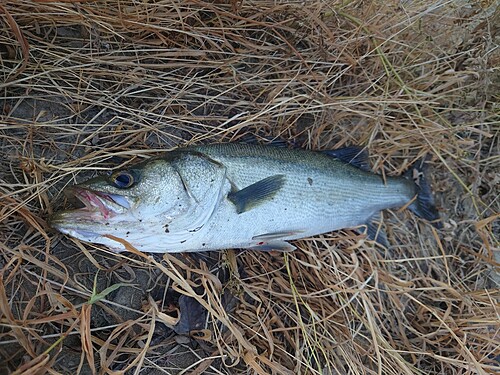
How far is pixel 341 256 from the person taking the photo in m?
3.12

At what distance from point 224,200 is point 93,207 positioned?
Answer: 77cm

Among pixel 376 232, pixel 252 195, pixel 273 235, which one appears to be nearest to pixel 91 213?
pixel 252 195

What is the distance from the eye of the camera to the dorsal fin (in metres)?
3.07

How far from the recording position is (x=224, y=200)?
2518mm

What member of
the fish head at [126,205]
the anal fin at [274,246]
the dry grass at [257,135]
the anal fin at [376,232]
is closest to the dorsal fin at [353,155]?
the dry grass at [257,135]

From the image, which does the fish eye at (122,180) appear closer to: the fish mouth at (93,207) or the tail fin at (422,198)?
the fish mouth at (93,207)

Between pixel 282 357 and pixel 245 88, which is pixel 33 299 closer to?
pixel 282 357

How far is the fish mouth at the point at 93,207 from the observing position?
223cm

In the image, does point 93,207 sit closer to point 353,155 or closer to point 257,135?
point 257,135

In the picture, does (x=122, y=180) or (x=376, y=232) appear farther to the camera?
(x=376, y=232)

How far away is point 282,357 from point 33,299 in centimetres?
165

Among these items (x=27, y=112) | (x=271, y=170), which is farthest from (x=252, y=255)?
(x=27, y=112)

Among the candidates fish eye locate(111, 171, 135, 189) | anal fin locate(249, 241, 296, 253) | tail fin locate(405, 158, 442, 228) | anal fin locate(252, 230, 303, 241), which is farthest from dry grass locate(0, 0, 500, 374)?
fish eye locate(111, 171, 135, 189)

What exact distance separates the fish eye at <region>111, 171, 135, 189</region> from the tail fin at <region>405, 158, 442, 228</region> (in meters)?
2.25
